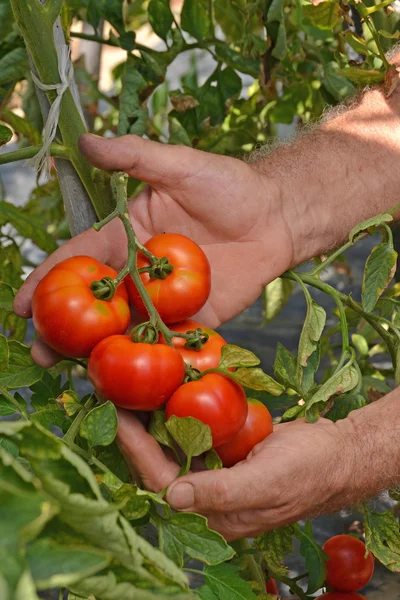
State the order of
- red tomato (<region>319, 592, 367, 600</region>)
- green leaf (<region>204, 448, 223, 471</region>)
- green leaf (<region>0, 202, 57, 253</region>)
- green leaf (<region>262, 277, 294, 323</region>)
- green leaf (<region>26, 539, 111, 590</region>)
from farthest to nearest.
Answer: green leaf (<region>262, 277, 294, 323</region>)
green leaf (<region>0, 202, 57, 253</region>)
red tomato (<region>319, 592, 367, 600</region>)
green leaf (<region>204, 448, 223, 471</region>)
green leaf (<region>26, 539, 111, 590</region>)

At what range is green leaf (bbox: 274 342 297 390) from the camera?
1.01 metres

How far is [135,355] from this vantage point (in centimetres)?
84

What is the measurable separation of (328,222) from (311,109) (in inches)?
21.6

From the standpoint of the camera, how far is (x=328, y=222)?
1291mm

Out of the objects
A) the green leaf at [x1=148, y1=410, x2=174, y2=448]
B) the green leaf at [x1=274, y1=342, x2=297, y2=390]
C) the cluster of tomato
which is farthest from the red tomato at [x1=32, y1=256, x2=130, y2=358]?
the green leaf at [x1=274, y1=342, x2=297, y2=390]

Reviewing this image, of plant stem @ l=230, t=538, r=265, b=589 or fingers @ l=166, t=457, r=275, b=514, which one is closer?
fingers @ l=166, t=457, r=275, b=514

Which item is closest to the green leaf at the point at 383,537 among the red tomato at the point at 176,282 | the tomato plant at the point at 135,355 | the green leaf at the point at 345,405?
the tomato plant at the point at 135,355

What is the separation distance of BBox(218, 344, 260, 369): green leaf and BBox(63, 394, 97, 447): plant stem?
16 centimetres

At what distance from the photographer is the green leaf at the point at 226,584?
805mm

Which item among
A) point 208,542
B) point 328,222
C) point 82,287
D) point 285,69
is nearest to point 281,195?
point 328,222

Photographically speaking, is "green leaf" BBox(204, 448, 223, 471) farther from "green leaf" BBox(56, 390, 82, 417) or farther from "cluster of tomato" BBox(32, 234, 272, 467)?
"green leaf" BBox(56, 390, 82, 417)

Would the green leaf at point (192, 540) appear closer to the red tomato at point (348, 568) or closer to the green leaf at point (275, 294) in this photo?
the red tomato at point (348, 568)

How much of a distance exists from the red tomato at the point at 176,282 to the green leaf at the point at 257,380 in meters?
0.13

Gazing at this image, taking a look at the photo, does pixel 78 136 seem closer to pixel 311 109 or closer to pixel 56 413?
pixel 56 413
